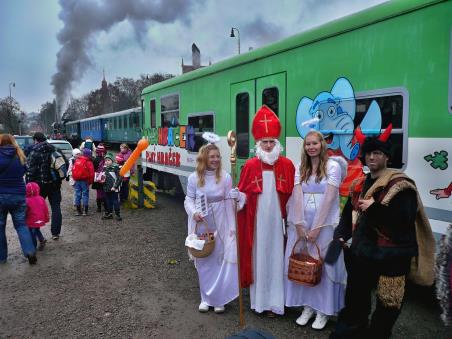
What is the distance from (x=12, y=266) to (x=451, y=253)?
5585 millimetres

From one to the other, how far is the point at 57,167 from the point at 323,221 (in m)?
4.67

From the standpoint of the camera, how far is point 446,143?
3.65 metres

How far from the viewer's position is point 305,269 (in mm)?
3572

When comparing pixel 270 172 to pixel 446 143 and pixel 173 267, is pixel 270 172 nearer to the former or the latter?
pixel 446 143

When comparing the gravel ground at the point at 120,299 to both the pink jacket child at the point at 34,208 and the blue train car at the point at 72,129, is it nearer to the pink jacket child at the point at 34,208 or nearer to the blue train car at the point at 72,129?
the pink jacket child at the point at 34,208

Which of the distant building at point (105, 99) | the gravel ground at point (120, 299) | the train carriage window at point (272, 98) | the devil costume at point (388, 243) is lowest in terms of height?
the gravel ground at point (120, 299)

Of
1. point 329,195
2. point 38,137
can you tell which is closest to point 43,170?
point 38,137

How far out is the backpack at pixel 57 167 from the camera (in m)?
6.57

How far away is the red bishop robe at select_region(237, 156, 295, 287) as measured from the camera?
3.89 m

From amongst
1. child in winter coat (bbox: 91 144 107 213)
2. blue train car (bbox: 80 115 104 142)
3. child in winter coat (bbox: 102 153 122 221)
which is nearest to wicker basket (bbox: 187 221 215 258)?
child in winter coat (bbox: 102 153 122 221)

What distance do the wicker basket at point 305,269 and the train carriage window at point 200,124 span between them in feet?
14.3

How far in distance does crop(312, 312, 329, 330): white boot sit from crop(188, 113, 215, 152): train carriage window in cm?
455

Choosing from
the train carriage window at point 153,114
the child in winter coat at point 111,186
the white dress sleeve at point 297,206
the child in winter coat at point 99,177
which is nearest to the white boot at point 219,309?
the white dress sleeve at point 297,206

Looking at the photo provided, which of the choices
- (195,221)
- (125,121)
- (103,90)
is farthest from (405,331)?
(103,90)
